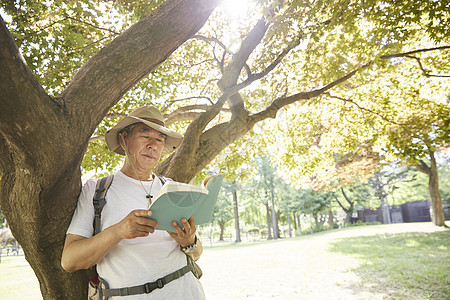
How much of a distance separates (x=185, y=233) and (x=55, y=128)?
4.24 feet

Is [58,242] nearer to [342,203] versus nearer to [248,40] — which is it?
[248,40]

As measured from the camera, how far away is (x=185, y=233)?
187 centimetres

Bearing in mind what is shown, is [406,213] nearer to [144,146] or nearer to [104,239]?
[144,146]

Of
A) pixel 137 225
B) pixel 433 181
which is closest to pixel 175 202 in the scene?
pixel 137 225

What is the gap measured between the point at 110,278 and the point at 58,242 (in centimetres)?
91

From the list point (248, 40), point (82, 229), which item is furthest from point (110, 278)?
point (248, 40)

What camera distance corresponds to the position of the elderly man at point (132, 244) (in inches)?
68.3

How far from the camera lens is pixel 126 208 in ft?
6.56

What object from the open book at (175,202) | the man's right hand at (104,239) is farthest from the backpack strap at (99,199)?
the open book at (175,202)

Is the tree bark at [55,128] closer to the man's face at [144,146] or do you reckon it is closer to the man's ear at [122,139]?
the man's ear at [122,139]

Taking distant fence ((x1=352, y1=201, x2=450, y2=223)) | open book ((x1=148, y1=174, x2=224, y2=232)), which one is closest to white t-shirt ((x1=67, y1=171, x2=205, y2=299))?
open book ((x1=148, y1=174, x2=224, y2=232))

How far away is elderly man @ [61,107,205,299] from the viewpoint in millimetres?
1735

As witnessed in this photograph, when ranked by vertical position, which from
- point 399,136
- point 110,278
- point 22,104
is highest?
point 399,136

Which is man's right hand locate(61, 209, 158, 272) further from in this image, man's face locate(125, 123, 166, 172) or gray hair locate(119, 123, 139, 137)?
gray hair locate(119, 123, 139, 137)
